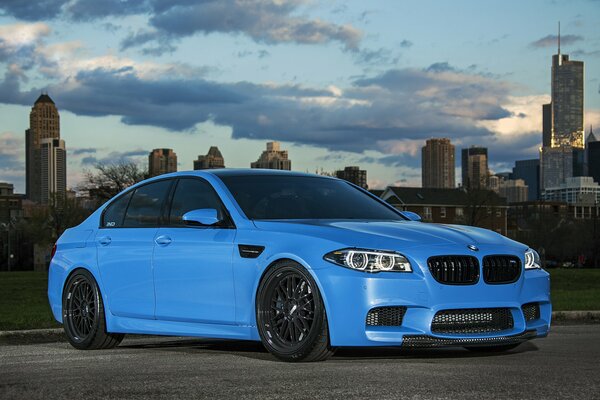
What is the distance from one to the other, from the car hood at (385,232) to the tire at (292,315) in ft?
1.16

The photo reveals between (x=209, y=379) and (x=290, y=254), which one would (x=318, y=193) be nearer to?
(x=290, y=254)

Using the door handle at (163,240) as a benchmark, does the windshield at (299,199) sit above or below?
above

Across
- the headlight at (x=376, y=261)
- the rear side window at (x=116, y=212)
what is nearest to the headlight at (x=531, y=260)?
the headlight at (x=376, y=261)

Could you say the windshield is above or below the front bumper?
above

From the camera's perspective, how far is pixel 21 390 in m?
6.70

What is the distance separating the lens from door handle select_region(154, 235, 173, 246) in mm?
9031

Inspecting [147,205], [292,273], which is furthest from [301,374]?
[147,205]

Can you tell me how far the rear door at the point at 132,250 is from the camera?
930 cm

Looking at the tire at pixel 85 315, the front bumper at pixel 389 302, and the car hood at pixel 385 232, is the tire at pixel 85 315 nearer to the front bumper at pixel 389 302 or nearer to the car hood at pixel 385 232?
the car hood at pixel 385 232

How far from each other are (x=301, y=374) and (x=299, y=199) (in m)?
2.24

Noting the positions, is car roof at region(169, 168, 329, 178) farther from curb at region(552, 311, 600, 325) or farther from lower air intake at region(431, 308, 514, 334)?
curb at region(552, 311, 600, 325)

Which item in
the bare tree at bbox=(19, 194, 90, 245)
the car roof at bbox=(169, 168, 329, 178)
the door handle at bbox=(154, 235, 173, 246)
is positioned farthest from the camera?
the bare tree at bbox=(19, 194, 90, 245)

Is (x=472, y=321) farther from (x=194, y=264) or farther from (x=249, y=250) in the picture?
(x=194, y=264)

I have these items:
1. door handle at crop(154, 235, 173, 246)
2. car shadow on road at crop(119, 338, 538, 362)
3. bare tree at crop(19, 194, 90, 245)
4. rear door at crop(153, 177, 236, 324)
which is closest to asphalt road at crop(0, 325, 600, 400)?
car shadow on road at crop(119, 338, 538, 362)
